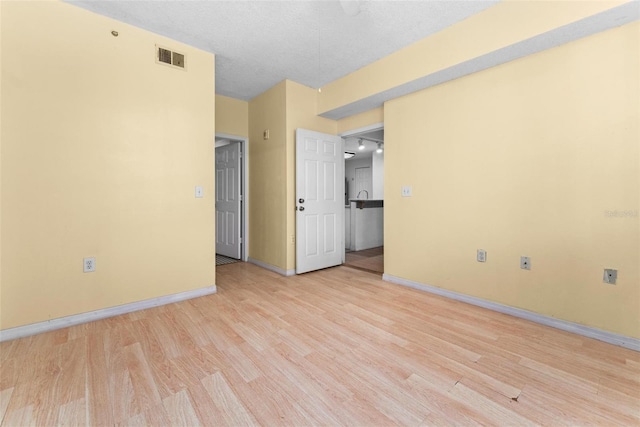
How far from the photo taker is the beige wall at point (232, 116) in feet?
14.0

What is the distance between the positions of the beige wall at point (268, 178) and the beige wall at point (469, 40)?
1.15 meters

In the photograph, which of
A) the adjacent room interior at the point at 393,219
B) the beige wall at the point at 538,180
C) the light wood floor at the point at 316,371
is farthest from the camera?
the beige wall at the point at 538,180

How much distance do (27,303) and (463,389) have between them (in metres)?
3.21

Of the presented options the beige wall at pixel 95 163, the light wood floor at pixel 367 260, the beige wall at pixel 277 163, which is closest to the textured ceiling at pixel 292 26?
the beige wall at pixel 95 163

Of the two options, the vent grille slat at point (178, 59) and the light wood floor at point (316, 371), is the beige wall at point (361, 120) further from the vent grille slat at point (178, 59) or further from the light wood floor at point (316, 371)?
the light wood floor at point (316, 371)

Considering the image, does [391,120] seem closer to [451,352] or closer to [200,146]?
[200,146]

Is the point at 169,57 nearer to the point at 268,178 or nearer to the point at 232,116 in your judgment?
the point at 232,116

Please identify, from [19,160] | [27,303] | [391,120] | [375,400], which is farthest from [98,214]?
[391,120]

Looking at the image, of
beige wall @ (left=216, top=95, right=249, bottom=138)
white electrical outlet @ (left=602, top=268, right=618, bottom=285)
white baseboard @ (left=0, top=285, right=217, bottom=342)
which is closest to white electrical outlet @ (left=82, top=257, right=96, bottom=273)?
white baseboard @ (left=0, top=285, right=217, bottom=342)

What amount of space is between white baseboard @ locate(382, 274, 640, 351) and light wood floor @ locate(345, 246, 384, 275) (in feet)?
3.18

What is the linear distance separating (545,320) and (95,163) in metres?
4.19

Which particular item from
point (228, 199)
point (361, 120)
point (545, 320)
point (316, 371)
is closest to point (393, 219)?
point (361, 120)

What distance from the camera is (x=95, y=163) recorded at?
2418mm

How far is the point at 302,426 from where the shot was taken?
127cm
